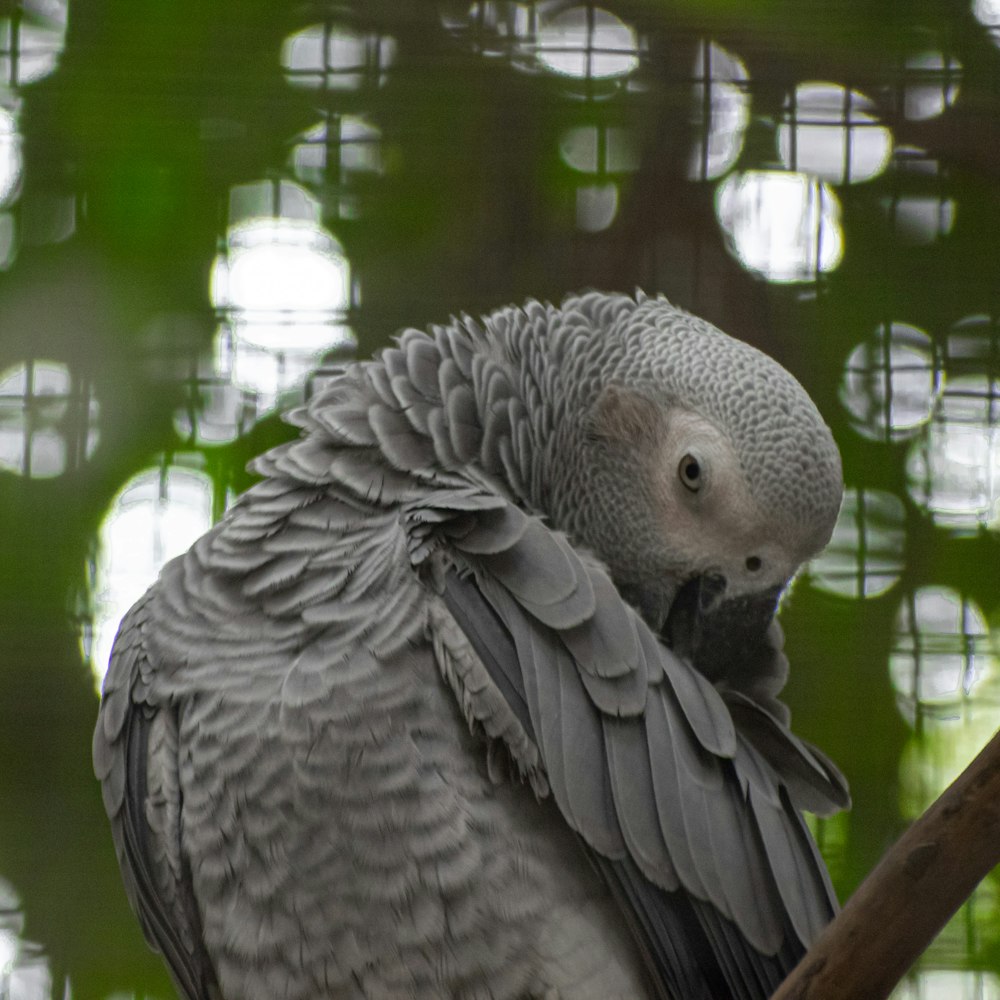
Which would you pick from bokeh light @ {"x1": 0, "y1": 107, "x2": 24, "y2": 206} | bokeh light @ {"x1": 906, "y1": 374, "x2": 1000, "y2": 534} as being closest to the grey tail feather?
bokeh light @ {"x1": 906, "y1": 374, "x2": 1000, "y2": 534}

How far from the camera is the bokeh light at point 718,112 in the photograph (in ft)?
5.16

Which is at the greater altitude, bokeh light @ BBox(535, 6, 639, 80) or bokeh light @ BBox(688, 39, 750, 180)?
bokeh light @ BBox(535, 6, 639, 80)

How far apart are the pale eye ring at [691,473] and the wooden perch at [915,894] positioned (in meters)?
0.45

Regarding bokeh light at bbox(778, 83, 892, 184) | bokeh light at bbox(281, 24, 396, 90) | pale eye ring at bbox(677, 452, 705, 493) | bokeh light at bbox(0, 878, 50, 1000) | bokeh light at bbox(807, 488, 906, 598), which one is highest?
bokeh light at bbox(281, 24, 396, 90)

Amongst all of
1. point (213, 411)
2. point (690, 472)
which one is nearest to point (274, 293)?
point (213, 411)

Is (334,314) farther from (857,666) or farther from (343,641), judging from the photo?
(857,666)

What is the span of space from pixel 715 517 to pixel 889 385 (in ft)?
2.16

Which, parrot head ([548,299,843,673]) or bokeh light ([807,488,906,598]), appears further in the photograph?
bokeh light ([807,488,906,598])

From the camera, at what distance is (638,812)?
97cm

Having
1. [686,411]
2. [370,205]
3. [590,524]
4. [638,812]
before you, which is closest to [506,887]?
[638,812]

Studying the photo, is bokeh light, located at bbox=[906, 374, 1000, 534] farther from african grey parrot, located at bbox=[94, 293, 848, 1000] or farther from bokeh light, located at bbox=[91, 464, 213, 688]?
bokeh light, located at bbox=[91, 464, 213, 688]

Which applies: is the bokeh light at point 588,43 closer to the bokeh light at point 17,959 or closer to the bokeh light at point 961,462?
the bokeh light at point 961,462

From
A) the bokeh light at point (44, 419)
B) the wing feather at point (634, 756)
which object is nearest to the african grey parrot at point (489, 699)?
the wing feather at point (634, 756)

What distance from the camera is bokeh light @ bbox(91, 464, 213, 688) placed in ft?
5.14
